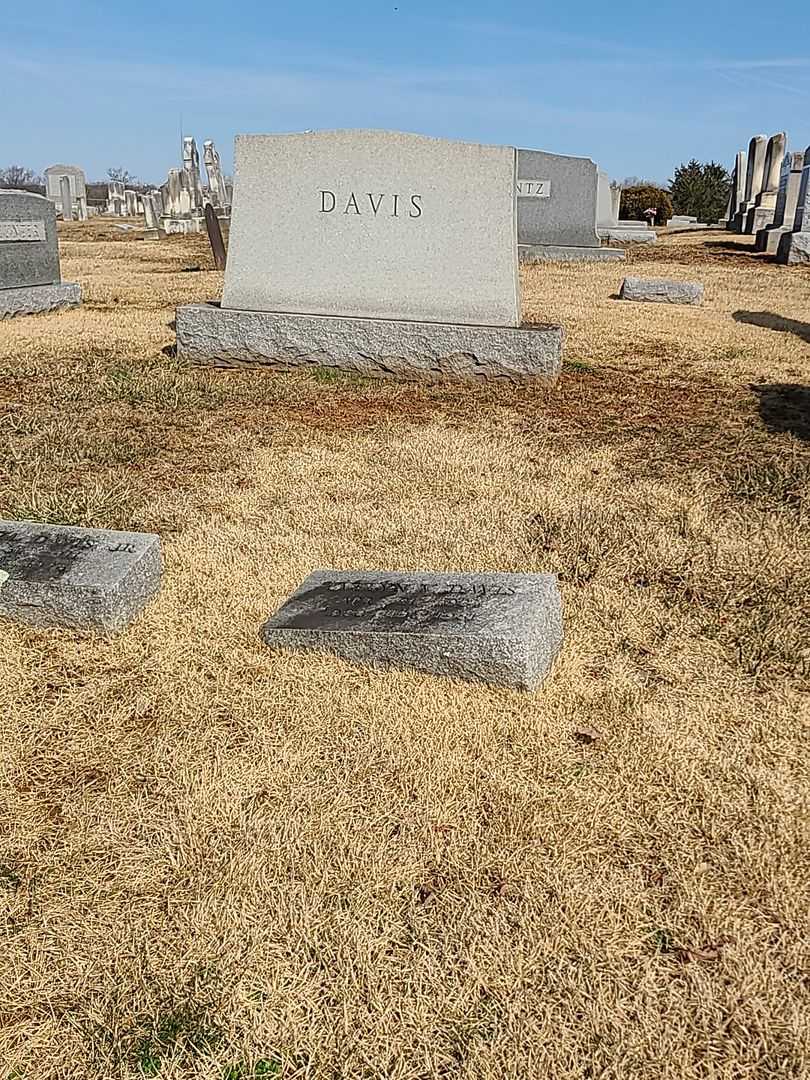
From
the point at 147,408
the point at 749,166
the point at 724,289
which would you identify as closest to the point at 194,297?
the point at 147,408

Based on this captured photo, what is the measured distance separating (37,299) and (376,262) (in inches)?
179

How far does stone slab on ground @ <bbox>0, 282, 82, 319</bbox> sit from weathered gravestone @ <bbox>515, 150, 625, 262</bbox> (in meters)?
8.43

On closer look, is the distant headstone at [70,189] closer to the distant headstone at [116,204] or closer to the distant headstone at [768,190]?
the distant headstone at [116,204]

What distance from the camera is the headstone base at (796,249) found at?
47.6ft

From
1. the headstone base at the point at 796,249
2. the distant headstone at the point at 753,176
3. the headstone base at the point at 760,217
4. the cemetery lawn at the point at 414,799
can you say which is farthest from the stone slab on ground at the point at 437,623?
the distant headstone at the point at 753,176

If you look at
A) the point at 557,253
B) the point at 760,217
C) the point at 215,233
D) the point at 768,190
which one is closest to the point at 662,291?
the point at 557,253

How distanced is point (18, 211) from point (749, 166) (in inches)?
810

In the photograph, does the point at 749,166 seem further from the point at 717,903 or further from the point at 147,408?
the point at 717,903

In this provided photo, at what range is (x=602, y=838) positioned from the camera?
6.44 ft

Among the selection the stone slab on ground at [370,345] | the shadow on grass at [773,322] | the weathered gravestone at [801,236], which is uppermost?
the weathered gravestone at [801,236]

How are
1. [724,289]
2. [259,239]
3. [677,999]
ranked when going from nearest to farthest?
[677,999]
[259,239]
[724,289]

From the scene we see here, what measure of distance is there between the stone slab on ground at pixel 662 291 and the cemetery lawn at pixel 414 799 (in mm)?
6562

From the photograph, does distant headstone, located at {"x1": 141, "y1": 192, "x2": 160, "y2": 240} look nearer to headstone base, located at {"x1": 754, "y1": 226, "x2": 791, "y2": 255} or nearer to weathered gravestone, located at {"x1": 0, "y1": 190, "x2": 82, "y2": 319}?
headstone base, located at {"x1": 754, "y1": 226, "x2": 791, "y2": 255}

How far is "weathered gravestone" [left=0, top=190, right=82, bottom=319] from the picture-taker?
8445 millimetres
